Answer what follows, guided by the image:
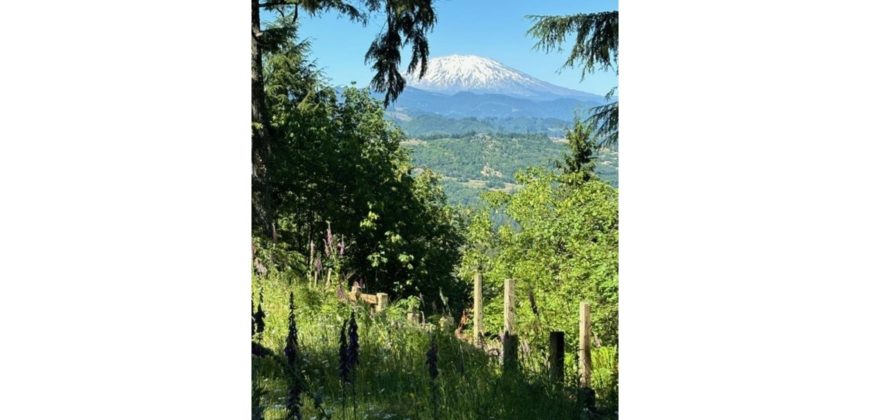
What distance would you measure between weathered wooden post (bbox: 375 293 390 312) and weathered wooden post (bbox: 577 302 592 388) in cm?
79

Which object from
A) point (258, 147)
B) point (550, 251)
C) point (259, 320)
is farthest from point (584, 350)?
point (258, 147)

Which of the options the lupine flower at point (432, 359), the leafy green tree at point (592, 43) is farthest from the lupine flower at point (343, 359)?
the leafy green tree at point (592, 43)

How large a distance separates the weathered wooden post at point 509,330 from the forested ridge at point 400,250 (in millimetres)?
33

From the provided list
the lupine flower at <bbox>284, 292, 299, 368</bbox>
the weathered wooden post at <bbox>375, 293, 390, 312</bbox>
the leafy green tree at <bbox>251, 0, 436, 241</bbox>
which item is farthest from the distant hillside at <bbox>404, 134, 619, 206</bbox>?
the lupine flower at <bbox>284, 292, 299, 368</bbox>

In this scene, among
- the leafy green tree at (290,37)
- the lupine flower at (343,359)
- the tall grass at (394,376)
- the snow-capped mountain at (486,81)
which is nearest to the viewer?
the tall grass at (394,376)

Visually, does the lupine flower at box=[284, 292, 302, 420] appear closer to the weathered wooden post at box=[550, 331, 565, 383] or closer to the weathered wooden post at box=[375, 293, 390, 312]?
the weathered wooden post at box=[375, 293, 390, 312]

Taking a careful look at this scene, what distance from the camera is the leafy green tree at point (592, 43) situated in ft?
10.1

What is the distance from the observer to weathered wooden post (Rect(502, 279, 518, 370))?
9.99 feet

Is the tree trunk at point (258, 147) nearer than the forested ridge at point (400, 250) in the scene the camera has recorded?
No

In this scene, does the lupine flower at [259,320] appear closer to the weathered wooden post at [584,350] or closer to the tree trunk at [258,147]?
the tree trunk at [258,147]

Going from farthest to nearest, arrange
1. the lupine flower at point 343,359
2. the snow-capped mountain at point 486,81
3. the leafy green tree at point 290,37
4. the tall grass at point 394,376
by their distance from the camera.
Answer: the leafy green tree at point 290,37 → the snow-capped mountain at point 486,81 → the lupine flower at point 343,359 → the tall grass at point 394,376
